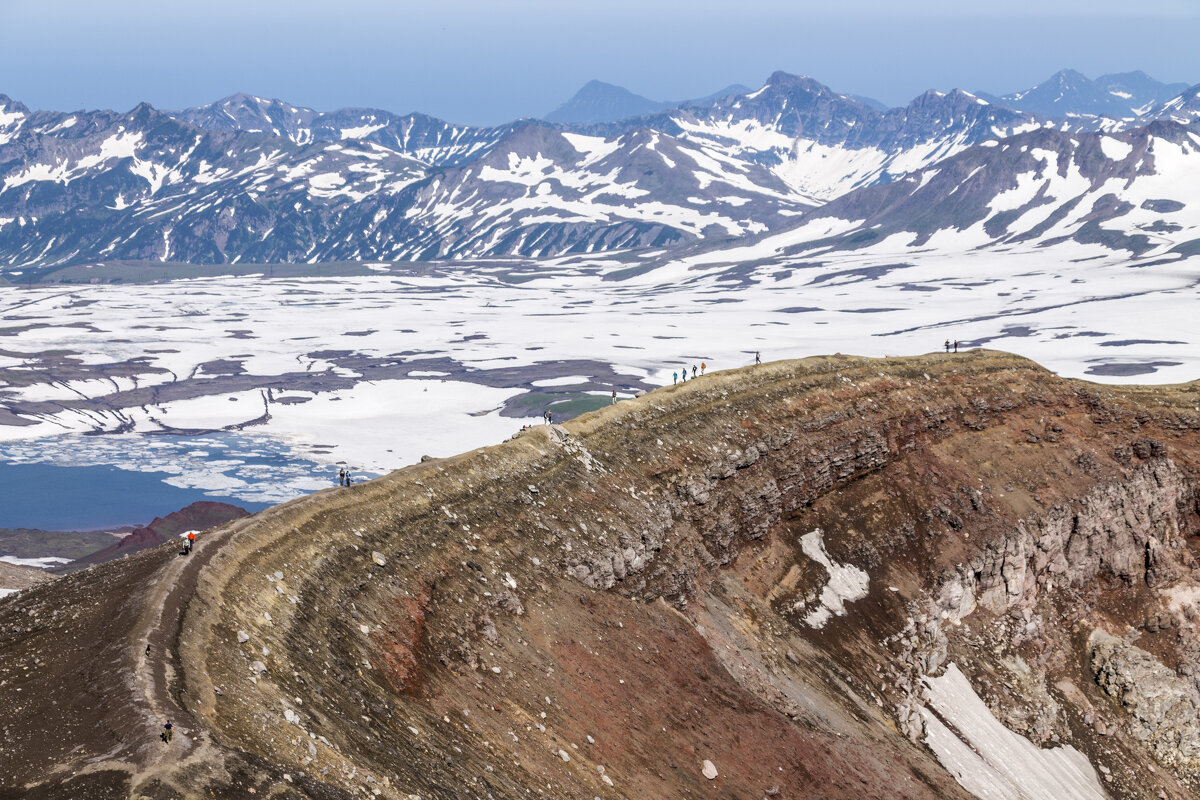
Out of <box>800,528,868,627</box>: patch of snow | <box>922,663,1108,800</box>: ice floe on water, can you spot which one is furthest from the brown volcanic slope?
<box>922,663,1108,800</box>: ice floe on water

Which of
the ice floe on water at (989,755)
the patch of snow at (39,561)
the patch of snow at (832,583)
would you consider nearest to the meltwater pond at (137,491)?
the patch of snow at (39,561)

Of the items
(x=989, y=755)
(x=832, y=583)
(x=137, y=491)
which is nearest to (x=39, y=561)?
(x=137, y=491)

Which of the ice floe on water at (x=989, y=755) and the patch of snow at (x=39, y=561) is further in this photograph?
the patch of snow at (x=39, y=561)

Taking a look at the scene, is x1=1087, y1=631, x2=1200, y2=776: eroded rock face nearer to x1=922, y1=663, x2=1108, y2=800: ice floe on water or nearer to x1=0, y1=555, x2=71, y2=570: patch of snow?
x1=922, y1=663, x2=1108, y2=800: ice floe on water

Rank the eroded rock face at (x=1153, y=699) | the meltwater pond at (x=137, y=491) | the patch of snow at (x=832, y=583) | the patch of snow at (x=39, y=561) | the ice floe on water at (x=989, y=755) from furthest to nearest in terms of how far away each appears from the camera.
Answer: the meltwater pond at (x=137, y=491)
the patch of snow at (x=39, y=561)
the eroded rock face at (x=1153, y=699)
the patch of snow at (x=832, y=583)
the ice floe on water at (x=989, y=755)

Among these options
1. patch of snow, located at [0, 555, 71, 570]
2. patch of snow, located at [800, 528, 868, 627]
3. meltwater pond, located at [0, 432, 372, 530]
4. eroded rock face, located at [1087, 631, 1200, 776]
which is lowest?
meltwater pond, located at [0, 432, 372, 530]

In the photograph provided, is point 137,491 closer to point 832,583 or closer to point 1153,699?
point 832,583

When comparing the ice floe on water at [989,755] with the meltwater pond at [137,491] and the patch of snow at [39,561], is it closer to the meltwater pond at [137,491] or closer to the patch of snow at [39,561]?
the patch of snow at [39,561]

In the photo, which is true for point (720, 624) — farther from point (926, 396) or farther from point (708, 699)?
point (926, 396)
